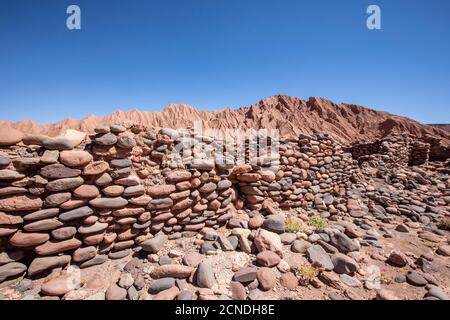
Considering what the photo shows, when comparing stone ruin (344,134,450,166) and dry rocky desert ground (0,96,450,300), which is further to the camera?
stone ruin (344,134,450,166)

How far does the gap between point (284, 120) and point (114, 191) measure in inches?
1300

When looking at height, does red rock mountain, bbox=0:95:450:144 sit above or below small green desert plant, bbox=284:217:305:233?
above

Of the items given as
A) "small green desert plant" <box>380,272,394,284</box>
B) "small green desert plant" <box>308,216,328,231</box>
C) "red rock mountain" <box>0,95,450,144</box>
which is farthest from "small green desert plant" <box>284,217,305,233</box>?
"red rock mountain" <box>0,95,450,144</box>

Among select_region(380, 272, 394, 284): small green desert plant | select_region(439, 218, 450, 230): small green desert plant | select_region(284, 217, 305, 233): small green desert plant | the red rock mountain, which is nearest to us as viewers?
select_region(380, 272, 394, 284): small green desert plant

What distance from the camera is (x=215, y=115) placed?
38.8 m

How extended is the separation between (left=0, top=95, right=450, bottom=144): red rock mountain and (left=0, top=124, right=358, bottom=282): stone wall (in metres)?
26.3

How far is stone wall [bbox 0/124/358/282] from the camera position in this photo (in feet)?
7.31

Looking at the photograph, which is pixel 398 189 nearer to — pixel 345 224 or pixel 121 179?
pixel 345 224

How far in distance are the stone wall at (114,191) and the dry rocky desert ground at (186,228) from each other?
15mm

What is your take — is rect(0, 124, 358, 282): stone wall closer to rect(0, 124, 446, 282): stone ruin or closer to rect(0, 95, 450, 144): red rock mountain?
rect(0, 124, 446, 282): stone ruin

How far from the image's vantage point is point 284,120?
33.0 m

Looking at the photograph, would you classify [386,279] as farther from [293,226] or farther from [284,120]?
[284,120]

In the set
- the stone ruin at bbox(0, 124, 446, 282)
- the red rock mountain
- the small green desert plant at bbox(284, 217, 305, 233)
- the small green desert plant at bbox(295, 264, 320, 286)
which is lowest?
the small green desert plant at bbox(295, 264, 320, 286)
